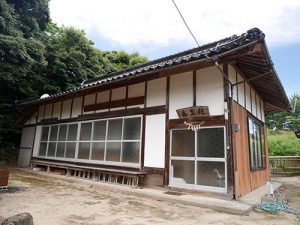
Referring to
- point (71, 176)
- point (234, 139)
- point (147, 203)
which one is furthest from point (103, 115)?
point (234, 139)

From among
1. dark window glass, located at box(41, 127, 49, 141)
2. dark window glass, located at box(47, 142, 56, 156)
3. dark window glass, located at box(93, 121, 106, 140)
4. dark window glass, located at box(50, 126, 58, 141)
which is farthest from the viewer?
dark window glass, located at box(41, 127, 49, 141)

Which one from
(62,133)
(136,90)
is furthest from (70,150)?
(136,90)

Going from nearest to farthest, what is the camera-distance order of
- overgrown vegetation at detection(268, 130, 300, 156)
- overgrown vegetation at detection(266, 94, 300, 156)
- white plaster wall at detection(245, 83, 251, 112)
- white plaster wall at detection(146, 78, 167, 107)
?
white plaster wall at detection(146, 78, 167, 107) → white plaster wall at detection(245, 83, 251, 112) → overgrown vegetation at detection(268, 130, 300, 156) → overgrown vegetation at detection(266, 94, 300, 156)

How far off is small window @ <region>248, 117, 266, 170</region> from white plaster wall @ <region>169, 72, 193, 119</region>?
248 centimetres

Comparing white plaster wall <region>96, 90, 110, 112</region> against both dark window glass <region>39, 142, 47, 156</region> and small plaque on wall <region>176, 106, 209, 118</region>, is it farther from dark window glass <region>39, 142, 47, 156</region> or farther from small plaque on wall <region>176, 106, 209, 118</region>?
dark window glass <region>39, 142, 47, 156</region>

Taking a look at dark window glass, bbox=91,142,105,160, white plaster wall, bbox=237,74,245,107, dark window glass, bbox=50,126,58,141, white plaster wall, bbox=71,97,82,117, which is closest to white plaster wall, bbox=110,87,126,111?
dark window glass, bbox=91,142,105,160

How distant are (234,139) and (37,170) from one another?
31.1ft

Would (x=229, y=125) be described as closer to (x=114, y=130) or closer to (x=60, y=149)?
(x=114, y=130)

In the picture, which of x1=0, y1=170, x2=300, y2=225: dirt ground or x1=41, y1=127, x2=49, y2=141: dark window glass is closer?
x1=0, y1=170, x2=300, y2=225: dirt ground

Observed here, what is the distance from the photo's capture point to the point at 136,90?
843 centimetres

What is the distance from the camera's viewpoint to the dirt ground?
438 cm

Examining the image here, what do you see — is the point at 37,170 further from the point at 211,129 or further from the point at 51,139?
the point at 211,129

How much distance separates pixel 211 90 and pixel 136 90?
2863mm

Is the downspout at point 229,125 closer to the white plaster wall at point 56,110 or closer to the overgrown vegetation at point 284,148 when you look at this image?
the white plaster wall at point 56,110
